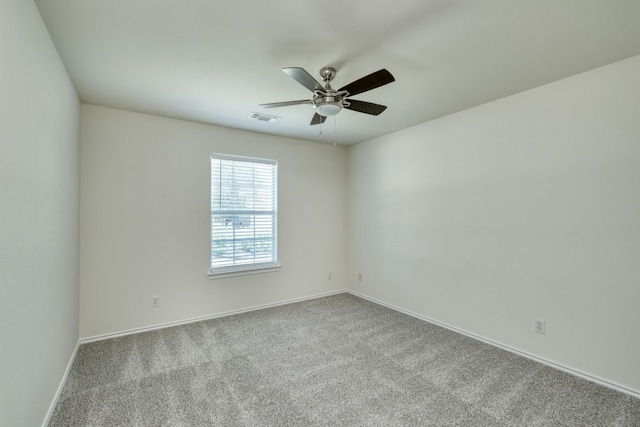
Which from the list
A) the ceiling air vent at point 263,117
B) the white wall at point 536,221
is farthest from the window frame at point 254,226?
the white wall at point 536,221

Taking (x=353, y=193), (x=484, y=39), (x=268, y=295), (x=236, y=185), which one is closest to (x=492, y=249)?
(x=484, y=39)

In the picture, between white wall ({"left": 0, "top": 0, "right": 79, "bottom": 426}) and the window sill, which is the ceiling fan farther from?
the window sill

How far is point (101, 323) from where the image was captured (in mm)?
3125

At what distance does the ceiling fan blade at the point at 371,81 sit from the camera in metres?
1.83

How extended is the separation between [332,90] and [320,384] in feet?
7.46

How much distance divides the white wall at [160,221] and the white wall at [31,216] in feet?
2.39

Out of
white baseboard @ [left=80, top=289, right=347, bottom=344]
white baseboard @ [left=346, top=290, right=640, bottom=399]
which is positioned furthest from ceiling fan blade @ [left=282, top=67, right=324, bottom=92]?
white baseboard @ [left=80, top=289, right=347, bottom=344]

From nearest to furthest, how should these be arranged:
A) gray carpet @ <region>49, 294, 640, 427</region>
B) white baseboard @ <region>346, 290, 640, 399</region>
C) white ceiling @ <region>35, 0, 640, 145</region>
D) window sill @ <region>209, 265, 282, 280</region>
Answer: white ceiling @ <region>35, 0, 640, 145</region> → gray carpet @ <region>49, 294, 640, 427</region> → white baseboard @ <region>346, 290, 640, 399</region> → window sill @ <region>209, 265, 282, 280</region>

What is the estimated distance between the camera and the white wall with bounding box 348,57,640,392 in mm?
2240

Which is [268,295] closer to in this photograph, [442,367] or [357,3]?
[442,367]

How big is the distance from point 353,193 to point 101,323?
3728 mm

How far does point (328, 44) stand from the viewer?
2002 mm

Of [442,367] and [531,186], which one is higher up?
[531,186]

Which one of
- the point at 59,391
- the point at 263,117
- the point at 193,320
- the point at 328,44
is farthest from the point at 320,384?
the point at 263,117
